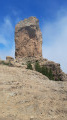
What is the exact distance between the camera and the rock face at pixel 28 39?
5956 centimetres

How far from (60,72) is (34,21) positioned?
2558 cm

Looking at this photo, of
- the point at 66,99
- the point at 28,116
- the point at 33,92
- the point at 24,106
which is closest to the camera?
the point at 28,116

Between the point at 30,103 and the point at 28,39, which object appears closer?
the point at 30,103

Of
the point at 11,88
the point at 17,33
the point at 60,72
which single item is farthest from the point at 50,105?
the point at 17,33

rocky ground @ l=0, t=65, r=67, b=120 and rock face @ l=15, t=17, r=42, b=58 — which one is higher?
rock face @ l=15, t=17, r=42, b=58

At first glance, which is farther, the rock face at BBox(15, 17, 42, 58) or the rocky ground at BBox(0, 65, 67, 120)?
the rock face at BBox(15, 17, 42, 58)

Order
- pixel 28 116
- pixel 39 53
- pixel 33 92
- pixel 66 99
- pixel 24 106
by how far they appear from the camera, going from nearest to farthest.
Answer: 1. pixel 28 116
2. pixel 24 106
3. pixel 66 99
4. pixel 33 92
5. pixel 39 53

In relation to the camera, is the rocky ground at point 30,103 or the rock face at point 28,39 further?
the rock face at point 28,39

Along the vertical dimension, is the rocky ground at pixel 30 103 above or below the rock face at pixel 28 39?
below

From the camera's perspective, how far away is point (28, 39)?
200 feet

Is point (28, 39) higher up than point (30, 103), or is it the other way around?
point (28, 39)

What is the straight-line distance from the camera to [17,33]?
63.0 metres

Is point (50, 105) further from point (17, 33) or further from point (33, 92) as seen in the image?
point (17, 33)

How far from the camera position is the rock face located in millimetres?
59562
